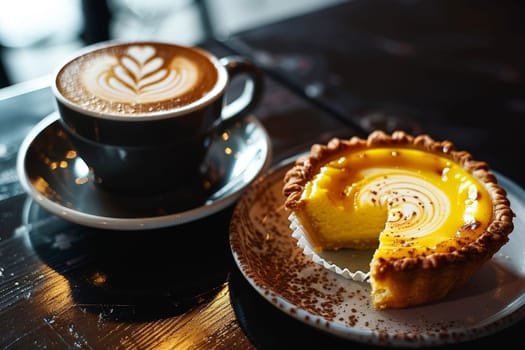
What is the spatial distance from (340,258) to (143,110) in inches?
18.0

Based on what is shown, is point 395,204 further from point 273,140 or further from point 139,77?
point 139,77

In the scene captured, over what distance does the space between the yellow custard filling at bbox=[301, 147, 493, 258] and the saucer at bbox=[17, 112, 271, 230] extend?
6.9 inches

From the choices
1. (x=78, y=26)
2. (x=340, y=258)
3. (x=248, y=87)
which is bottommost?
(x=78, y=26)

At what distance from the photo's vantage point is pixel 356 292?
1.01 meters

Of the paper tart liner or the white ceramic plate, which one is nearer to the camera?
the white ceramic plate

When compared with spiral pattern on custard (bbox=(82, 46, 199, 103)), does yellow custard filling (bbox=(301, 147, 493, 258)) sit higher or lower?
lower

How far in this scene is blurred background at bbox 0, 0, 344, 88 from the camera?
284cm

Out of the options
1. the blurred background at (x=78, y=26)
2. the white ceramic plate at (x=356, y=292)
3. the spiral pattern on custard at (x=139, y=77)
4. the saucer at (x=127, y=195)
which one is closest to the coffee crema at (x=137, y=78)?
the spiral pattern on custard at (x=139, y=77)

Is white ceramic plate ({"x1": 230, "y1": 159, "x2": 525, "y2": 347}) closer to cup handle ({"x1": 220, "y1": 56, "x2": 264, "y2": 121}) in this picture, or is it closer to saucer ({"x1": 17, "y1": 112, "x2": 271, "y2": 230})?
saucer ({"x1": 17, "y1": 112, "x2": 271, "y2": 230})

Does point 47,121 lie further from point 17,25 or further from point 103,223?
point 17,25

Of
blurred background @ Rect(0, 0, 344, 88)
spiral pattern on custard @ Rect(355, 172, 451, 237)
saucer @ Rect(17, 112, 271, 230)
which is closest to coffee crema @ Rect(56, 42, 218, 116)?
saucer @ Rect(17, 112, 271, 230)

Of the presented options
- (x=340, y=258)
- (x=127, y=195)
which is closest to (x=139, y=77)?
(x=127, y=195)

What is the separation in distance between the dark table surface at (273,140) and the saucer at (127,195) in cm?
5

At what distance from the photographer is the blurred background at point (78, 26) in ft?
9.33
